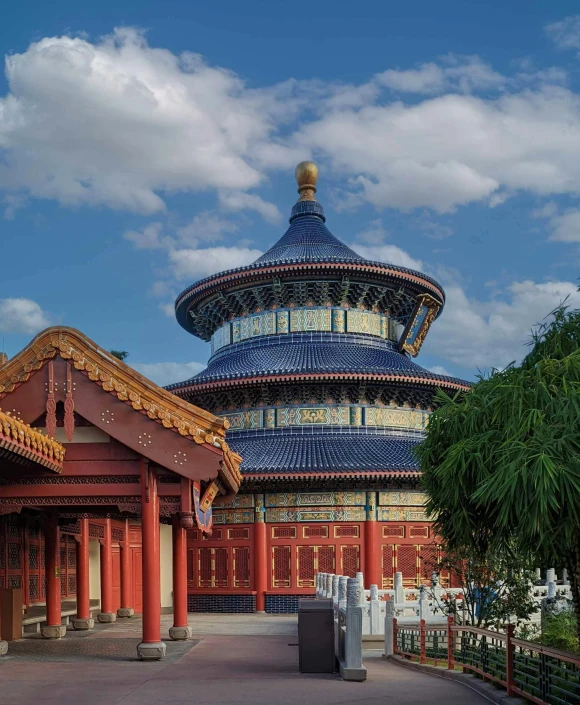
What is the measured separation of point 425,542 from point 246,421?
8.11m

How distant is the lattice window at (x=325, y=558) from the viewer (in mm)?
33406

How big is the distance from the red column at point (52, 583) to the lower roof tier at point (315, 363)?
14210mm

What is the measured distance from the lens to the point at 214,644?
67.8ft

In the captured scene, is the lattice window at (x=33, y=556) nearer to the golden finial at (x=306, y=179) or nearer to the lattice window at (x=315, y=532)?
the lattice window at (x=315, y=532)

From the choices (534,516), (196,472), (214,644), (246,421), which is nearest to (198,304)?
(246,421)

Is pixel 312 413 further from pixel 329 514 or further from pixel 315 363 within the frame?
pixel 329 514

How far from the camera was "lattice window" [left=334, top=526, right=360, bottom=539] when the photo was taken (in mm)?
33750

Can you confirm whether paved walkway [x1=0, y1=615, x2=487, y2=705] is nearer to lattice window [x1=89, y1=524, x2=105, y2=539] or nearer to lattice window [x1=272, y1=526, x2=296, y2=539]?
lattice window [x1=89, y1=524, x2=105, y2=539]

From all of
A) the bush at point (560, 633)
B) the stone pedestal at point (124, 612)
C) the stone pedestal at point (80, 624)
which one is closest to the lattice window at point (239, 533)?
the stone pedestal at point (124, 612)

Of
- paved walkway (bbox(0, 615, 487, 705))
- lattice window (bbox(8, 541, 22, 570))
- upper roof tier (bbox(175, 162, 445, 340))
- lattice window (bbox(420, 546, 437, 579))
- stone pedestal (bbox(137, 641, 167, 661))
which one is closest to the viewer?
paved walkway (bbox(0, 615, 487, 705))

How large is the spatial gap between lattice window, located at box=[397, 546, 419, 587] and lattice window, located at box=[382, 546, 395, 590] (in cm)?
24

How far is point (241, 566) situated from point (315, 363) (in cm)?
783

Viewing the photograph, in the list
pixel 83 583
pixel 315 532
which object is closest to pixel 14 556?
pixel 83 583

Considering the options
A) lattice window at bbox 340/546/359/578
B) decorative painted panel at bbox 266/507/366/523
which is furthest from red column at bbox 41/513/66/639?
lattice window at bbox 340/546/359/578
